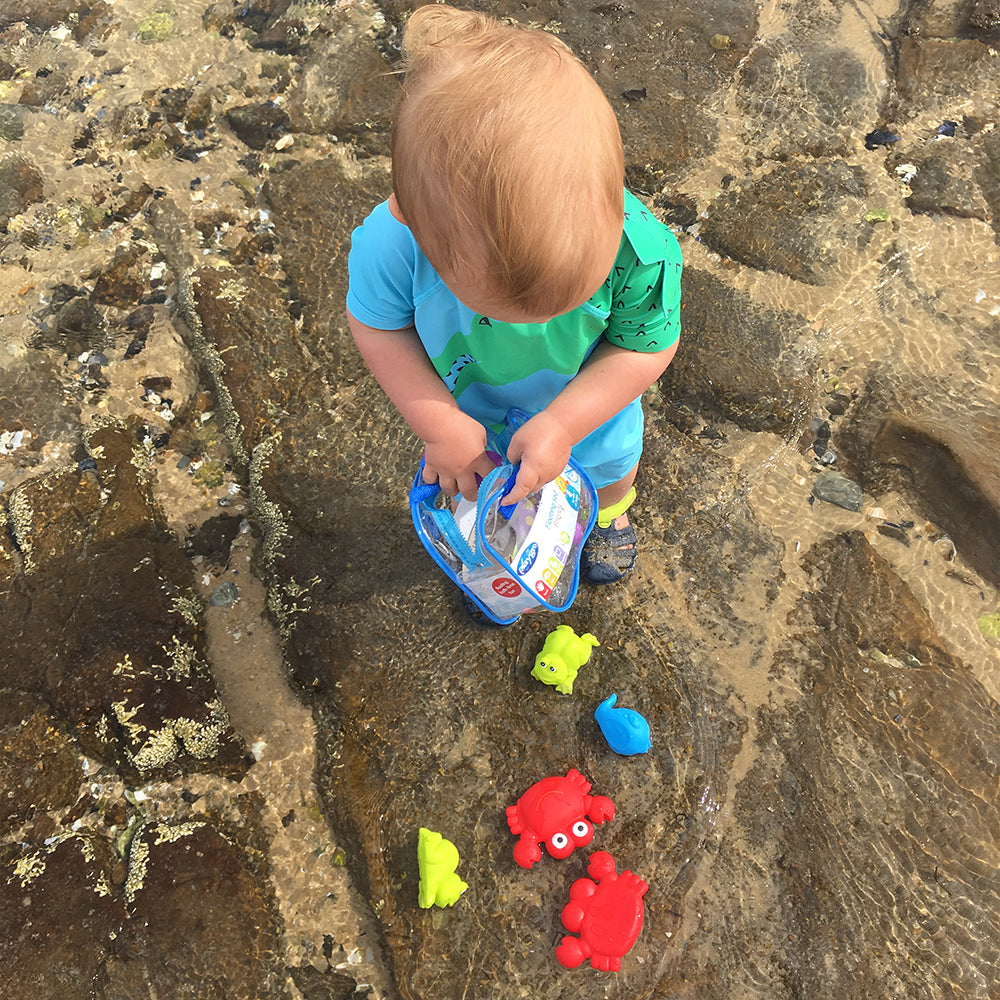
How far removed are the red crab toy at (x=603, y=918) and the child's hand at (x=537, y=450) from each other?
1078mm

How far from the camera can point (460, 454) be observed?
1815mm

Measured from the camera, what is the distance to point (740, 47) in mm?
3301

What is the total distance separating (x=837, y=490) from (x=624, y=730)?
1156 mm

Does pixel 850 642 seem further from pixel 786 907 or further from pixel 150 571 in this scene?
pixel 150 571

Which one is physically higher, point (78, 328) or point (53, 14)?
point (53, 14)

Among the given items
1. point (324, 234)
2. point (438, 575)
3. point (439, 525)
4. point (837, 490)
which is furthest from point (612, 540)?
point (324, 234)

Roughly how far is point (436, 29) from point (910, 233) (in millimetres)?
2427

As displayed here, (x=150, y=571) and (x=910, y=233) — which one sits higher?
(x=910, y=233)

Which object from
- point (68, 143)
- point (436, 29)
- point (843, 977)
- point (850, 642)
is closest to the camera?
point (436, 29)

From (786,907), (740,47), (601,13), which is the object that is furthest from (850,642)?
(601,13)

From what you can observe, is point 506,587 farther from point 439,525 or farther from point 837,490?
point 837,490

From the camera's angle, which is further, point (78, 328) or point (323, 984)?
point (78, 328)

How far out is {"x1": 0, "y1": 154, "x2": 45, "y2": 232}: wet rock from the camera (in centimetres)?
312

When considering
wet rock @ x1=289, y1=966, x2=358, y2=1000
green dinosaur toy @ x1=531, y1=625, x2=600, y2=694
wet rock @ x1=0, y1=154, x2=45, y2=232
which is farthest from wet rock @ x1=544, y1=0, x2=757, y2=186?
wet rock @ x1=289, y1=966, x2=358, y2=1000
